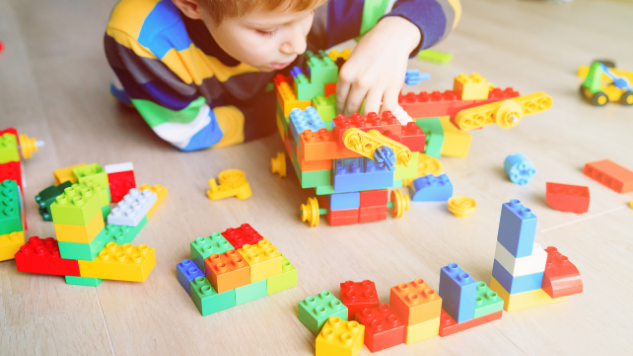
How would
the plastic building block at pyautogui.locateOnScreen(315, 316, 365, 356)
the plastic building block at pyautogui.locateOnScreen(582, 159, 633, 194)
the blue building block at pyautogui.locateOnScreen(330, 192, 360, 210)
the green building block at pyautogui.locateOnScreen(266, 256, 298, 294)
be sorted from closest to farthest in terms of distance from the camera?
the plastic building block at pyautogui.locateOnScreen(315, 316, 365, 356) → the green building block at pyautogui.locateOnScreen(266, 256, 298, 294) → the blue building block at pyautogui.locateOnScreen(330, 192, 360, 210) → the plastic building block at pyautogui.locateOnScreen(582, 159, 633, 194)

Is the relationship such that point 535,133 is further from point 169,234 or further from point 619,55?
point 169,234

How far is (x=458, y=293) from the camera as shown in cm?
56

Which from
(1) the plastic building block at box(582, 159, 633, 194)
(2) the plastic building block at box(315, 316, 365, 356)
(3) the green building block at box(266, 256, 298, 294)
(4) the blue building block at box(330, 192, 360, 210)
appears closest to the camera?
(2) the plastic building block at box(315, 316, 365, 356)

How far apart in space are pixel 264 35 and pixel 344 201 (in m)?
0.29

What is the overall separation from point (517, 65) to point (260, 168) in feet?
2.65

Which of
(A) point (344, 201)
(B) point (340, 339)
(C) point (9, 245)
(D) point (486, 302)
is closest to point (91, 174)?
(C) point (9, 245)

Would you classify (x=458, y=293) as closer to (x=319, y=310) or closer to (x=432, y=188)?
(x=319, y=310)

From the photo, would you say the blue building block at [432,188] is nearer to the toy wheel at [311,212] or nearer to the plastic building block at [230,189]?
the toy wheel at [311,212]

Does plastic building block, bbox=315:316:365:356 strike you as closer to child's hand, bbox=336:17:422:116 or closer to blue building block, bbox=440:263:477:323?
blue building block, bbox=440:263:477:323

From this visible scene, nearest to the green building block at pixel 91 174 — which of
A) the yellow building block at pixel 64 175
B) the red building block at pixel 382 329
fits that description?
the yellow building block at pixel 64 175

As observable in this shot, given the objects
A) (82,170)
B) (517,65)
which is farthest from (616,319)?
(517,65)

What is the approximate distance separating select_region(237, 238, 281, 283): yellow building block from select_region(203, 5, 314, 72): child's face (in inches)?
13.0

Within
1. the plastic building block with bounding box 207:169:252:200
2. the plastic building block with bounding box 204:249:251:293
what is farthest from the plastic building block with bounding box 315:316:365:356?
the plastic building block with bounding box 207:169:252:200

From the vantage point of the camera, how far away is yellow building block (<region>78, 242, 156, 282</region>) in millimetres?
638
